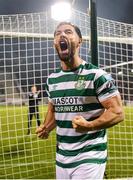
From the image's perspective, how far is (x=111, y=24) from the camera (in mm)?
8664

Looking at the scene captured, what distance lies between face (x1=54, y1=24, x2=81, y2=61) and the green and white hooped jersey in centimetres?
16

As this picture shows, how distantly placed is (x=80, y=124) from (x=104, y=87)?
1.25 ft

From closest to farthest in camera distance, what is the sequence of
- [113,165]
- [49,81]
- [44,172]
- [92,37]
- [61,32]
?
[61,32]
[49,81]
[92,37]
[44,172]
[113,165]

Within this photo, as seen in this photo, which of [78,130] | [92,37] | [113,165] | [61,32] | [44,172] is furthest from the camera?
[113,165]

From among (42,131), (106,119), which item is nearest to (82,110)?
→ (106,119)

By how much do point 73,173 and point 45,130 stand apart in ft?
1.99

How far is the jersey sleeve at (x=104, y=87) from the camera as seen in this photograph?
3.72m

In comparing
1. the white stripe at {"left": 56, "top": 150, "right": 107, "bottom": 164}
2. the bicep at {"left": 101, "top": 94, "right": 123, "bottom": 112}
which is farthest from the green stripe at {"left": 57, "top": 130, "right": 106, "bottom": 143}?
the bicep at {"left": 101, "top": 94, "right": 123, "bottom": 112}

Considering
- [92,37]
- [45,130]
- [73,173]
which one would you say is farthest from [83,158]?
[92,37]

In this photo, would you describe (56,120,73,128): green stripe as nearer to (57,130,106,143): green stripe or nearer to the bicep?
(57,130,106,143): green stripe

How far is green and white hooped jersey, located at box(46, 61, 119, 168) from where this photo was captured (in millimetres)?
3770

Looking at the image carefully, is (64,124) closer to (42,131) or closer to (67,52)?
(42,131)

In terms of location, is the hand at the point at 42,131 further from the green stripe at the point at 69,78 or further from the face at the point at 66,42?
the face at the point at 66,42

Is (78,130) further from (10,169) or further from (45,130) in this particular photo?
(10,169)
